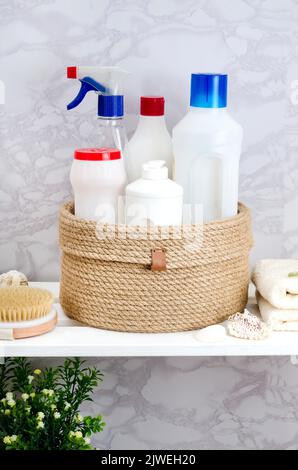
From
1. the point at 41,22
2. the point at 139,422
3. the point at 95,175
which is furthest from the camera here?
the point at 139,422

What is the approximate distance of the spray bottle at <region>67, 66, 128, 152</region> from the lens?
3.27ft

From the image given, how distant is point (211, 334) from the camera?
922mm

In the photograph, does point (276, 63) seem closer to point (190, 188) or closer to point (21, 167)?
point (190, 188)

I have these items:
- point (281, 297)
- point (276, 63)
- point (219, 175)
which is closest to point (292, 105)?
point (276, 63)

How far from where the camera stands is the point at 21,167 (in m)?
1.12

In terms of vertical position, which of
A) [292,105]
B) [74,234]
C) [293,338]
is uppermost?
[292,105]

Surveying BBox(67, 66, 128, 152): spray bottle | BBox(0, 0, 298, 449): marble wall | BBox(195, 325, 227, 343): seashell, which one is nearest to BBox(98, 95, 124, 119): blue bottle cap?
BBox(67, 66, 128, 152): spray bottle

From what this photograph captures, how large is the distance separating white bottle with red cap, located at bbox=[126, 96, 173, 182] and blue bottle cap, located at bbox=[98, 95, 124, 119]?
34 millimetres

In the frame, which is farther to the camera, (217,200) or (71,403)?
(71,403)

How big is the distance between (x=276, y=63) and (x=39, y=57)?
37 centimetres

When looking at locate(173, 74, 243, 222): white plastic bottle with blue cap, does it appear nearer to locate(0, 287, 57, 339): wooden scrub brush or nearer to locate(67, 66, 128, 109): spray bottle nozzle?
locate(67, 66, 128, 109): spray bottle nozzle

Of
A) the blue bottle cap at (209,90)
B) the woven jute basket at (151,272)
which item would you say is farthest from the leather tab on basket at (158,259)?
the blue bottle cap at (209,90)

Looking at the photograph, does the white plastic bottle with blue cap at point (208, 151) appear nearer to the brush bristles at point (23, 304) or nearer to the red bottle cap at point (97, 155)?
the red bottle cap at point (97, 155)

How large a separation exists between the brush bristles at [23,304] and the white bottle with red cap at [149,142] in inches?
8.3
